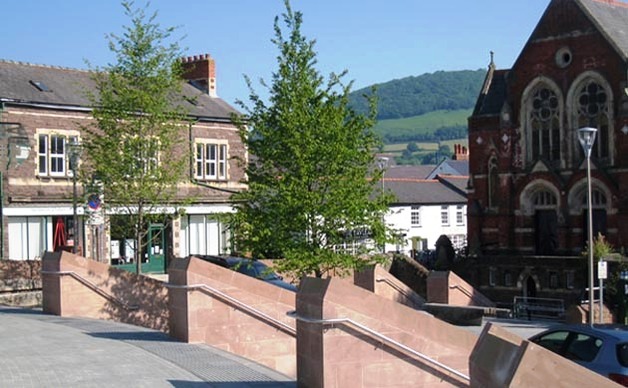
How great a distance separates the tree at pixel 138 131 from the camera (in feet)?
89.3

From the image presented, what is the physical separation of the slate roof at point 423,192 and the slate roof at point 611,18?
19.2 meters

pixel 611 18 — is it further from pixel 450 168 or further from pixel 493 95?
pixel 450 168

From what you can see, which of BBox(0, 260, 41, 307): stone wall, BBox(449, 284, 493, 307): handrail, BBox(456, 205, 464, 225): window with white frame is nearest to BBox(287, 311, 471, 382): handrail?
BBox(0, 260, 41, 307): stone wall

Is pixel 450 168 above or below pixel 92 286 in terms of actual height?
above

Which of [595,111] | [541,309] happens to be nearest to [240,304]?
[541,309]

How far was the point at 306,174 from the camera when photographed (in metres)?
22.1

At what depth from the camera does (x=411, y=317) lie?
12.9m

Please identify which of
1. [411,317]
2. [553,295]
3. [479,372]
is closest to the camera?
[479,372]

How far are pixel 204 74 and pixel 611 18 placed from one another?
2106 centimetres

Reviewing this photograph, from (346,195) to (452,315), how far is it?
11476 mm

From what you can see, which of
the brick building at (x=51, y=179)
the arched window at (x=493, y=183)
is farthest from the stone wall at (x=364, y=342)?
the arched window at (x=493, y=183)

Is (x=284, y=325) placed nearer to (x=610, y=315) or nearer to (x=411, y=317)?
(x=411, y=317)

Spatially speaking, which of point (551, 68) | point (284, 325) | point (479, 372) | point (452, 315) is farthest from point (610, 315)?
point (479, 372)

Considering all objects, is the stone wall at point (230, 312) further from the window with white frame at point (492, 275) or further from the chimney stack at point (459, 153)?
the chimney stack at point (459, 153)
